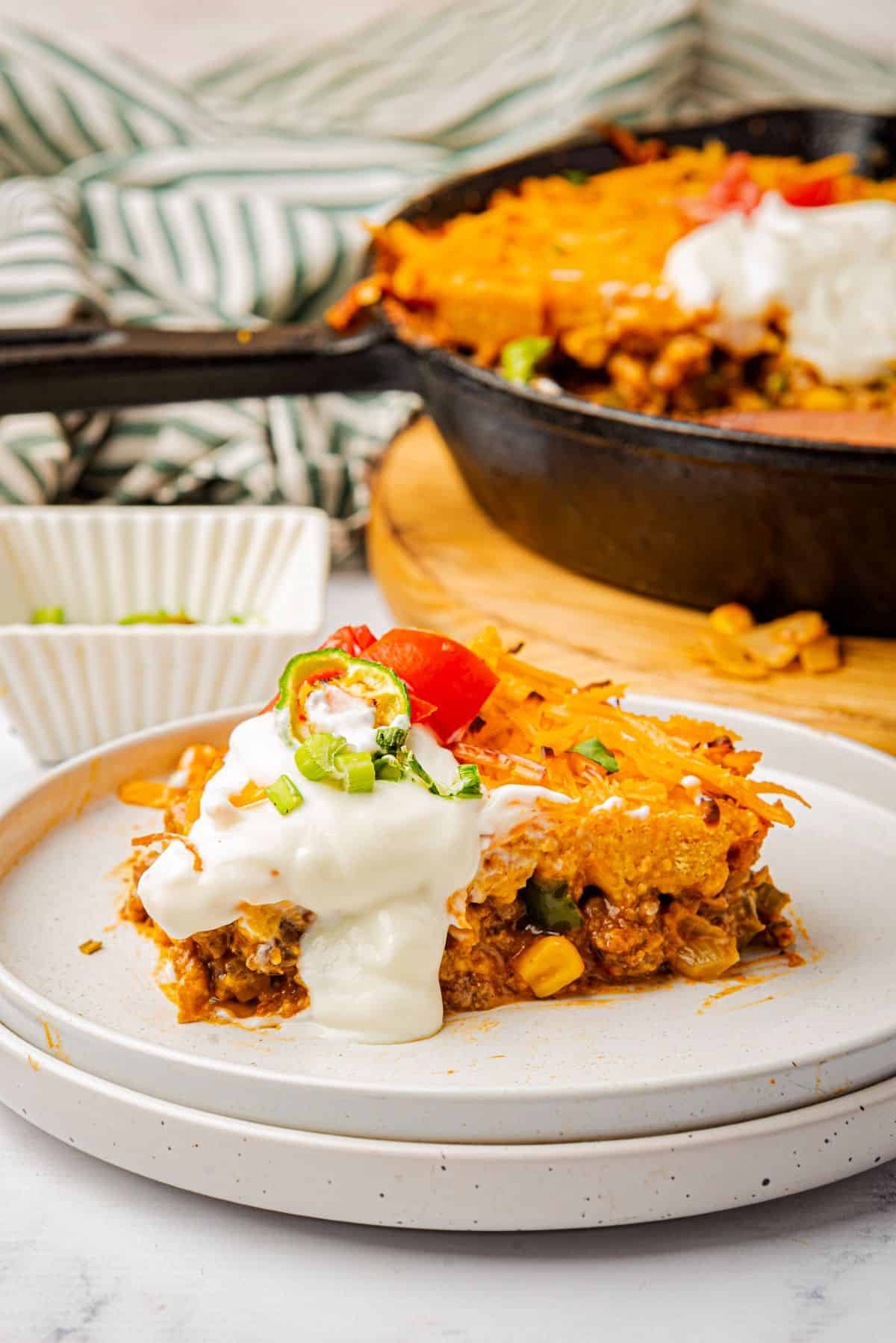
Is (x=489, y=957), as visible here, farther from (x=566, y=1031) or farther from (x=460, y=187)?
(x=460, y=187)

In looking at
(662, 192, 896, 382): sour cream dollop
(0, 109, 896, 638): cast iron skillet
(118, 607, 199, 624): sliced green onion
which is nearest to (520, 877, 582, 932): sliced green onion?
(0, 109, 896, 638): cast iron skillet

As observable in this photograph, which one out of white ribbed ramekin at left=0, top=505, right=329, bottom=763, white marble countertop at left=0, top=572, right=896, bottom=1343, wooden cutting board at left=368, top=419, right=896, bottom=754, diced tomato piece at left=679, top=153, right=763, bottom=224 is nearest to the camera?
white marble countertop at left=0, top=572, right=896, bottom=1343

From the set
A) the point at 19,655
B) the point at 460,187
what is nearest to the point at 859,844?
the point at 19,655

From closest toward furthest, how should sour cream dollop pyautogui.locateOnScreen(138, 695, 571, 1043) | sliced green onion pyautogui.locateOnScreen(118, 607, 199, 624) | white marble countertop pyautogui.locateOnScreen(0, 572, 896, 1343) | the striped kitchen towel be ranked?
1. white marble countertop pyautogui.locateOnScreen(0, 572, 896, 1343)
2. sour cream dollop pyautogui.locateOnScreen(138, 695, 571, 1043)
3. sliced green onion pyautogui.locateOnScreen(118, 607, 199, 624)
4. the striped kitchen towel

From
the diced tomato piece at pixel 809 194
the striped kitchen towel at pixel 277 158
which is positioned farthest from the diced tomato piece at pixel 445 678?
the diced tomato piece at pixel 809 194

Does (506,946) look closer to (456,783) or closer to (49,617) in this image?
(456,783)

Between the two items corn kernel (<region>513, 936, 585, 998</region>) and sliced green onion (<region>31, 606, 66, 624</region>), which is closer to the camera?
corn kernel (<region>513, 936, 585, 998</region>)

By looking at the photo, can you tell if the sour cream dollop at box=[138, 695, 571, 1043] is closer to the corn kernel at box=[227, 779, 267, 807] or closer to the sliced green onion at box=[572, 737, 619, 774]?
the corn kernel at box=[227, 779, 267, 807]
